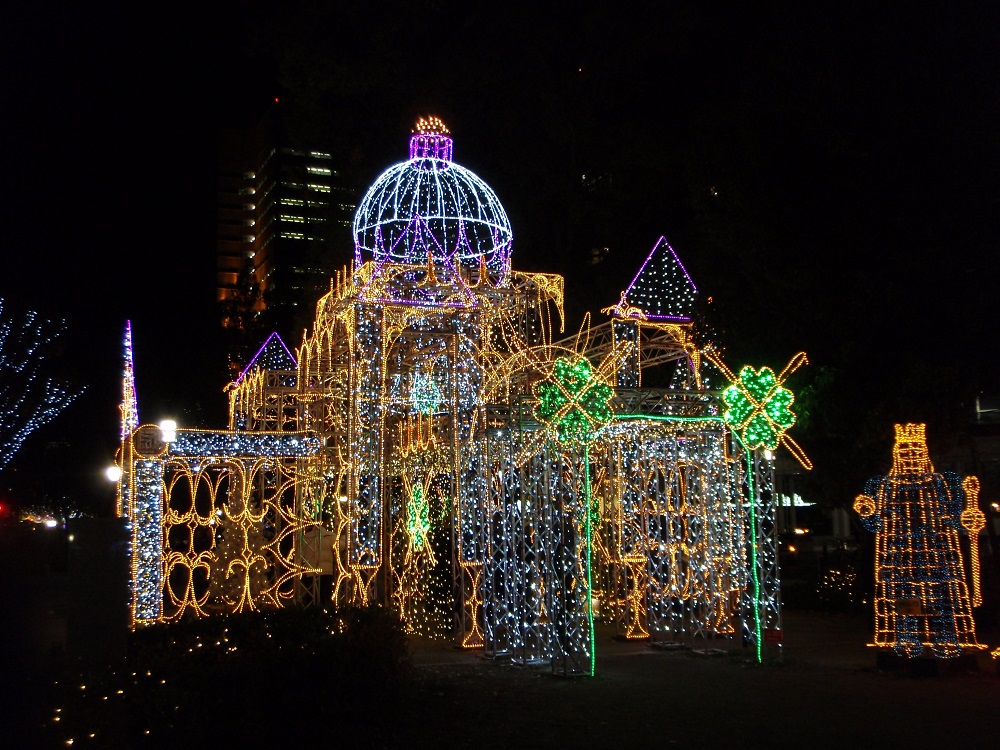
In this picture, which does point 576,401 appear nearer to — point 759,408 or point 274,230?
point 759,408

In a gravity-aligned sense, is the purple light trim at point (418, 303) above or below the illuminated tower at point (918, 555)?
above

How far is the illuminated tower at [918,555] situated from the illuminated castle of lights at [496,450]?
1204 mm

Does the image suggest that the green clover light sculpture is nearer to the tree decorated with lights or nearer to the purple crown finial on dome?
the purple crown finial on dome

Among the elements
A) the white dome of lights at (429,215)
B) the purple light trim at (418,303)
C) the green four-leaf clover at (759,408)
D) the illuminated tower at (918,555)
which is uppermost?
the white dome of lights at (429,215)

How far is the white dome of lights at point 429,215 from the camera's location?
44.1 feet

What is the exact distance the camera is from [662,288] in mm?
14062

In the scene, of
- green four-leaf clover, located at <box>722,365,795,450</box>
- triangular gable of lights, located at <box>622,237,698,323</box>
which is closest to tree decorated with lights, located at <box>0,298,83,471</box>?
triangular gable of lights, located at <box>622,237,698,323</box>

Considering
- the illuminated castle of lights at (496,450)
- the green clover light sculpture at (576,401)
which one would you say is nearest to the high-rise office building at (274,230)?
the illuminated castle of lights at (496,450)

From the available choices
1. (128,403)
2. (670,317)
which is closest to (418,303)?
(670,317)

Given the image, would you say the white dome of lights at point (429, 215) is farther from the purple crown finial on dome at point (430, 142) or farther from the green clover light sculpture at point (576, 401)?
the green clover light sculpture at point (576, 401)

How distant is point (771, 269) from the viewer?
15.6 m

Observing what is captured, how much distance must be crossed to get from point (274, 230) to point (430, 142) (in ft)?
182

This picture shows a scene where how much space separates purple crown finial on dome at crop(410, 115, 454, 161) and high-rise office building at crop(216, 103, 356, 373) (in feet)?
32.3

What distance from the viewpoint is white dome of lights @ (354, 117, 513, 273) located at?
44.1ft
